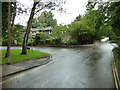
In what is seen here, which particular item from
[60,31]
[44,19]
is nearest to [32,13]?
[44,19]

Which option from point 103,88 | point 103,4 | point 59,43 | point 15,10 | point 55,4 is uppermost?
point 55,4

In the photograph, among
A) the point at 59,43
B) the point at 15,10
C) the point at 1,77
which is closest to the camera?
the point at 1,77

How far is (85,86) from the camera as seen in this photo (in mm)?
4617

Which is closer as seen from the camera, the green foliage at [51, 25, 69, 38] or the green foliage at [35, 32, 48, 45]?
the green foliage at [51, 25, 69, 38]

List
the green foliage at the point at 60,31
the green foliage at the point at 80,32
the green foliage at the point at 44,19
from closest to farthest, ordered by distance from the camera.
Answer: the green foliage at the point at 44,19
the green foliage at the point at 80,32
the green foliage at the point at 60,31

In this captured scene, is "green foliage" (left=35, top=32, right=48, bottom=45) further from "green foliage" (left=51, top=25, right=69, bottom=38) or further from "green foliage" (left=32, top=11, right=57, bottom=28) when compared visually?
"green foliage" (left=32, top=11, right=57, bottom=28)

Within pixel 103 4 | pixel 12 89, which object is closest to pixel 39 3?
pixel 103 4

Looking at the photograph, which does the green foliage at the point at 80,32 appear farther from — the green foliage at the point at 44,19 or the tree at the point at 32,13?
the tree at the point at 32,13

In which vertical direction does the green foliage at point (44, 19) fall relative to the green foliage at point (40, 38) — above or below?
above

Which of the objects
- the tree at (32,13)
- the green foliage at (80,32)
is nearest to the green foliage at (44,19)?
the tree at (32,13)

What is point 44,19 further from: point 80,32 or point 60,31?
point 80,32

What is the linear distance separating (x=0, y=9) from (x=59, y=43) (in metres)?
18.1

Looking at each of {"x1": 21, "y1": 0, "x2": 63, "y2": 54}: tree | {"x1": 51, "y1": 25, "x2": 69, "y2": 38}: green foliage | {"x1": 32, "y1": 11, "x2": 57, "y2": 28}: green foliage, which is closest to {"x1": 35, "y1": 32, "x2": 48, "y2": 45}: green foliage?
{"x1": 51, "y1": 25, "x2": 69, "y2": 38}: green foliage

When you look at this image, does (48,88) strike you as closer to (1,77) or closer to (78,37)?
(1,77)
